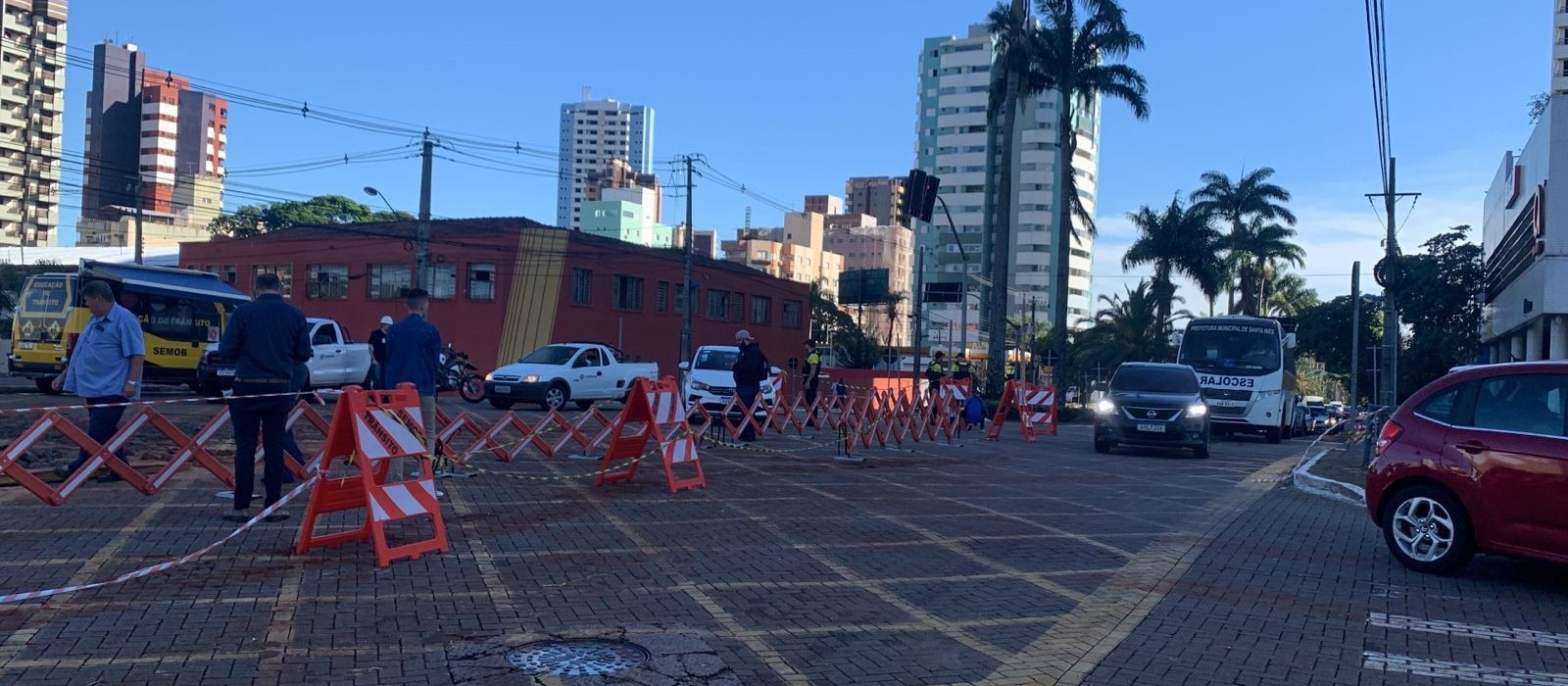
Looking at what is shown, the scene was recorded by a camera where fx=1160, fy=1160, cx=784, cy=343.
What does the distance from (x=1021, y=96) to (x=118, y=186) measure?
76.3m

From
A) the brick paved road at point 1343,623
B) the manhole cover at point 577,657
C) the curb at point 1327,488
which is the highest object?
the curb at point 1327,488

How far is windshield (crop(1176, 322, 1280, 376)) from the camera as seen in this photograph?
1082 inches

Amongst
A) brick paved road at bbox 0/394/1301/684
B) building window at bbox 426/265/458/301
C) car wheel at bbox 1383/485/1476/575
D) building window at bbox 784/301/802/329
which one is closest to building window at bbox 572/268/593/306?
building window at bbox 426/265/458/301

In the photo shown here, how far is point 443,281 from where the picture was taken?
4428cm

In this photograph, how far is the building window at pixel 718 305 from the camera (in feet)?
176

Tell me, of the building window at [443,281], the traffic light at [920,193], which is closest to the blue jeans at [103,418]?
the traffic light at [920,193]

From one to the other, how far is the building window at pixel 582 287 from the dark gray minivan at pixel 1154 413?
2832 cm

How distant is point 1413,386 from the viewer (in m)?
45.8

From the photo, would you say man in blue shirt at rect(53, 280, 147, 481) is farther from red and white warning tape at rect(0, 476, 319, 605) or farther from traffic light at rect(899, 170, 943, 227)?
traffic light at rect(899, 170, 943, 227)

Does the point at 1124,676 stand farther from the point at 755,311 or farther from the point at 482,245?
the point at 755,311

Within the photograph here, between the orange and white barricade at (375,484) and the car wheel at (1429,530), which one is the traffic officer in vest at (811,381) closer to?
the car wheel at (1429,530)

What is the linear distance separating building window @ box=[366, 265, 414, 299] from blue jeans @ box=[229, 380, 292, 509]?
125 ft

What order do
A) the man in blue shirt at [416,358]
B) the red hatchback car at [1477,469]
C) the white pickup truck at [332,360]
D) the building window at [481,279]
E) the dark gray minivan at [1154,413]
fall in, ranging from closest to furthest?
the red hatchback car at [1477,469] < the man in blue shirt at [416,358] < the dark gray minivan at [1154,413] < the white pickup truck at [332,360] < the building window at [481,279]

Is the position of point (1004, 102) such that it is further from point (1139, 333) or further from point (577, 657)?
point (577, 657)
